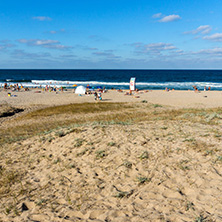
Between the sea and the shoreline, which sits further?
the sea

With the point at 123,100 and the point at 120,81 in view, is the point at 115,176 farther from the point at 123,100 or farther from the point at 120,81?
the point at 120,81

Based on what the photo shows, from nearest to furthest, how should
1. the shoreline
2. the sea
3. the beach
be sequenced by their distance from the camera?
the beach, the shoreline, the sea

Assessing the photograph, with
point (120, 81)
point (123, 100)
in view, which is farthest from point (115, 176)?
point (120, 81)

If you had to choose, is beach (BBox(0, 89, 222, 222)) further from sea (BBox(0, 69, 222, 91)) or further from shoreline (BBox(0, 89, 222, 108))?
sea (BBox(0, 69, 222, 91))

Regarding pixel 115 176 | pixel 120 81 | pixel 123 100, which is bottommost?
pixel 115 176

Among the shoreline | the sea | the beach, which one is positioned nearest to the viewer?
the beach

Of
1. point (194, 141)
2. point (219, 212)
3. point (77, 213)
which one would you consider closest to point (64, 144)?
point (77, 213)

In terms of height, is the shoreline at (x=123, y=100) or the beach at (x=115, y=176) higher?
the shoreline at (x=123, y=100)

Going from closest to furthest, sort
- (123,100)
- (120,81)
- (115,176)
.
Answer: (115,176)
(123,100)
(120,81)

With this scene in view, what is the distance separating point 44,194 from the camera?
210 inches

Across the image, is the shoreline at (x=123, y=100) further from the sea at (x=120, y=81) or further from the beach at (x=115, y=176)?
the sea at (x=120, y=81)

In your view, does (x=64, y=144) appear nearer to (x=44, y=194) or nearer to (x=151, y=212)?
(x=44, y=194)

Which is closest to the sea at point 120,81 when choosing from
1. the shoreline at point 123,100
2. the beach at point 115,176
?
the shoreline at point 123,100

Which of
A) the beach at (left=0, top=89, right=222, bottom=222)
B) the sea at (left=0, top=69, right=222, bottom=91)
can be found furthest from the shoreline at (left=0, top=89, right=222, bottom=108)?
the sea at (left=0, top=69, right=222, bottom=91)
